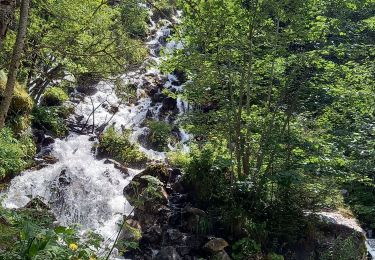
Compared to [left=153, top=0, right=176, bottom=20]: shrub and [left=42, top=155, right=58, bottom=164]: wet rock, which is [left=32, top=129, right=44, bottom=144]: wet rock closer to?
[left=42, top=155, right=58, bottom=164]: wet rock

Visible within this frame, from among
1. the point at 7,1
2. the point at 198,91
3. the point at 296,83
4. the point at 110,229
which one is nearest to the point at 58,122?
the point at 110,229

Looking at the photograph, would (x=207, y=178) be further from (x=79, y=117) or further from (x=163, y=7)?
(x=79, y=117)

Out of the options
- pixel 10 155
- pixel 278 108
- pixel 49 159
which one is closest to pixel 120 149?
pixel 49 159

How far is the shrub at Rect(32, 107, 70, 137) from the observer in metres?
14.6

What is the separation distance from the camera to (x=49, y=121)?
Result: 14.6 meters

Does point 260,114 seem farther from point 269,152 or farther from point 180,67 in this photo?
point 180,67

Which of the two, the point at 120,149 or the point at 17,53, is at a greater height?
the point at 17,53

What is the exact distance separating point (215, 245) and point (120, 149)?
24.1 feet

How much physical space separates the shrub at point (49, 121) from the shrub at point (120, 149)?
1.78 m

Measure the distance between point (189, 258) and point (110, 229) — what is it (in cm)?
275

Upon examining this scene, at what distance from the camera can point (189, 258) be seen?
8266 mm

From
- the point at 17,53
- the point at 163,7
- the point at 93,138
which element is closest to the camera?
the point at 17,53

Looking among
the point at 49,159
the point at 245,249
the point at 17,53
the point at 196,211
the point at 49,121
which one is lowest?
the point at 245,249

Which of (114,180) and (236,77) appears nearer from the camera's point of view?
(236,77)
